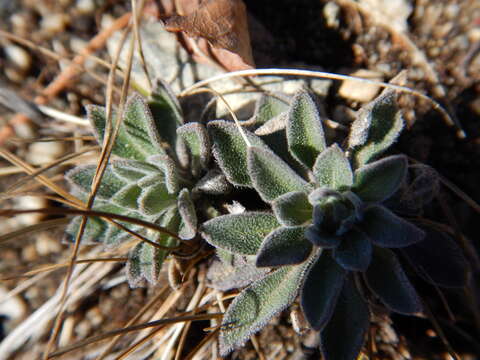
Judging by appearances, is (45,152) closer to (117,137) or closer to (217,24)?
(117,137)

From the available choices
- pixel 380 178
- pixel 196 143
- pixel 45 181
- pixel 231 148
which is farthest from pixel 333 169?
pixel 45 181

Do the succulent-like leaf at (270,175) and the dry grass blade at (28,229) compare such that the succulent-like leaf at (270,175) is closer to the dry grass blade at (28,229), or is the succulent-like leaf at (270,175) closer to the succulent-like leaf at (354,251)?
the succulent-like leaf at (354,251)

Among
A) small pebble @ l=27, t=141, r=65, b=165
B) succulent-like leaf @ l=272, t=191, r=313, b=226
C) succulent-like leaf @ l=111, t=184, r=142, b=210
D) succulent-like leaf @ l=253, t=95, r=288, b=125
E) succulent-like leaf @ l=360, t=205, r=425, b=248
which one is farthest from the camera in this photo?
small pebble @ l=27, t=141, r=65, b=165

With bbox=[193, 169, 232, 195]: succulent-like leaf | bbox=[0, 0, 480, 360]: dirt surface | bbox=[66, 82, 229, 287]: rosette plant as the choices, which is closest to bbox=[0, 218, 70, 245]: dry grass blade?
bbox=[66, 82, 229, 287]: rosette plant

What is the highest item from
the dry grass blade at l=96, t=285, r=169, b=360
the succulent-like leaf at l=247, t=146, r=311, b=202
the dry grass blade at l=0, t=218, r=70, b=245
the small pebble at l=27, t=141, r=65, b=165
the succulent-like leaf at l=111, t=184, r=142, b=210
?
the succulent-like leaf at l=247, t=146, r=311, b=202

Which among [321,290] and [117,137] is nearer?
[321,290]

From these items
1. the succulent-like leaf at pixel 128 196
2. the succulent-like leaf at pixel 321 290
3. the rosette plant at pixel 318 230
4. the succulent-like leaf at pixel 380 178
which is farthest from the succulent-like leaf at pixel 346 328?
the succulent-like leaf at pixel 128 196

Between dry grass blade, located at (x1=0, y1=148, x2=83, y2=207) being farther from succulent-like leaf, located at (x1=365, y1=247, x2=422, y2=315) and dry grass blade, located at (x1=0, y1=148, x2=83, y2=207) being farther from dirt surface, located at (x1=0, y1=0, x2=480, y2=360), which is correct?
succulent-like leaf, located at (x1=365, y1=247, x2=422, y2=315)
